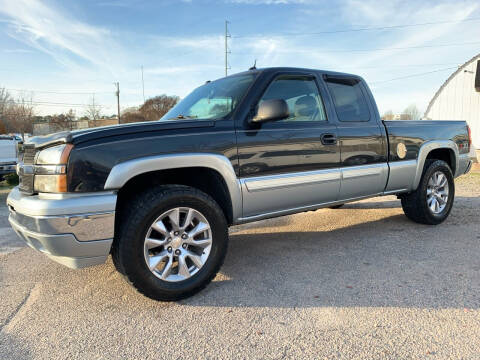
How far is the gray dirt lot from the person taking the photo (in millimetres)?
2127

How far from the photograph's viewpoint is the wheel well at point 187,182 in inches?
112

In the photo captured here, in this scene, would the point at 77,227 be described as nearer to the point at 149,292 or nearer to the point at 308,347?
the point at 149,292

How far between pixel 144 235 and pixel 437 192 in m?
4.12

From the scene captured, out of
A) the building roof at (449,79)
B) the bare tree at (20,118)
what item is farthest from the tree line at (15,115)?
the building roof at (449,79)

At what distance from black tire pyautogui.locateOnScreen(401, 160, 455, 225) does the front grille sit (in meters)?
4.40

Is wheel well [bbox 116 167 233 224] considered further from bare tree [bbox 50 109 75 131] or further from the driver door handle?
bare tree [bbox 50 109 75 131]

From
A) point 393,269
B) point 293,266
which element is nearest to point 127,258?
point 293,266

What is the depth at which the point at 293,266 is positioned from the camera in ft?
11.1

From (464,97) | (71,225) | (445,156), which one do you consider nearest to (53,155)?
(71,225)

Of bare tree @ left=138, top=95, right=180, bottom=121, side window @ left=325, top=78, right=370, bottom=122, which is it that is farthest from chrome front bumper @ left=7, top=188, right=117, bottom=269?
bare tree @ left=138, top=95, right=180, bottom=121

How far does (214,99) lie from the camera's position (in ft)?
11.8

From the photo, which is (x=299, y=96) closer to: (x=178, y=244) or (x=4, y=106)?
(x=178, y=244)

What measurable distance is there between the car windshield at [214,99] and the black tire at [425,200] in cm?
279

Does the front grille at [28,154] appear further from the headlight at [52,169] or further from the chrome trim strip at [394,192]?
the chrome trim strip at [394,192]
